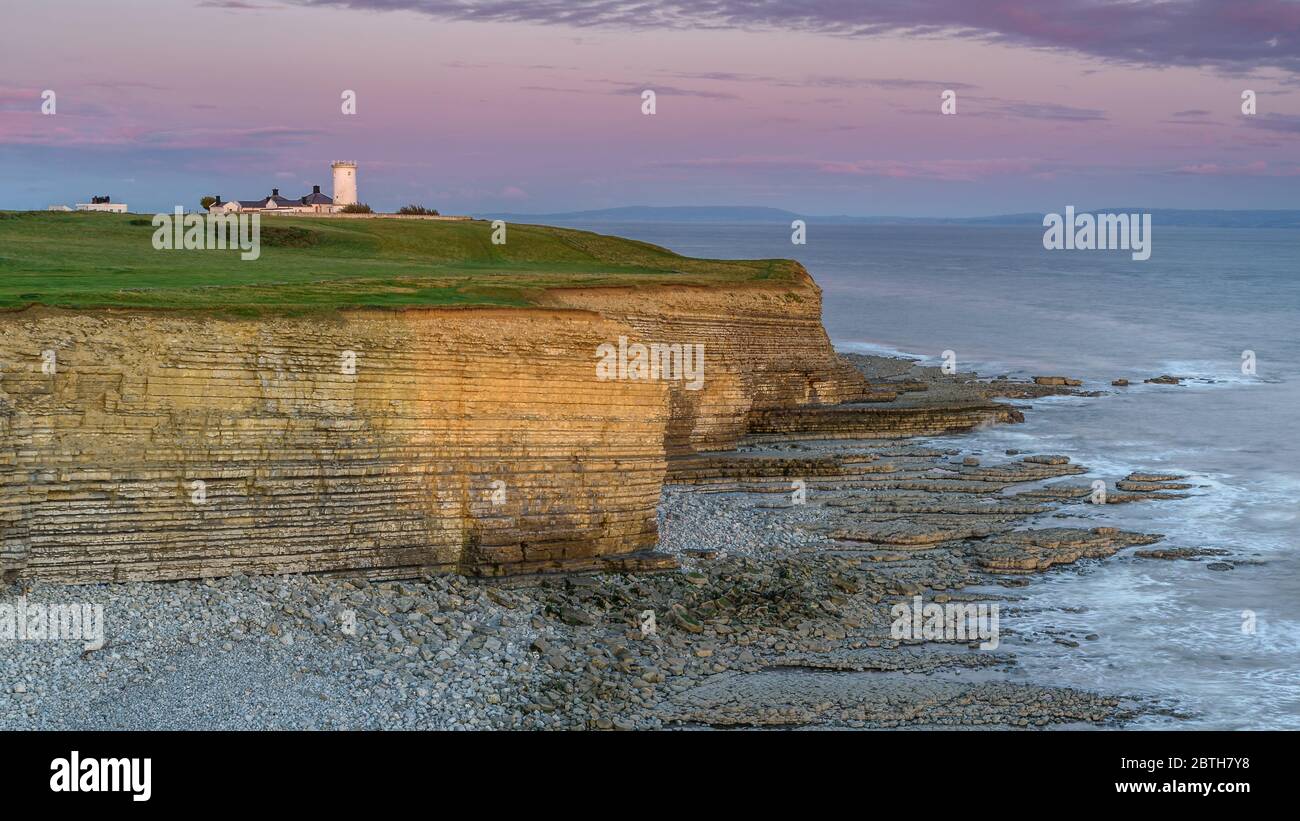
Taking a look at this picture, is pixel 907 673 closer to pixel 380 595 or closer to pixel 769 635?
pixel 769 635

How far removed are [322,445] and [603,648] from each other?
615cm

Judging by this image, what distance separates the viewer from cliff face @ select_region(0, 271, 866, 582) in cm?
2217

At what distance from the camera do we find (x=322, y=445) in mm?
24109

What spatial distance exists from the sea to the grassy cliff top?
41.0 feet

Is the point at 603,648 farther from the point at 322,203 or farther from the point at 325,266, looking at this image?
the point at 322,203

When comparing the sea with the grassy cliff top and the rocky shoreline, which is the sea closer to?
the rocky shoreline

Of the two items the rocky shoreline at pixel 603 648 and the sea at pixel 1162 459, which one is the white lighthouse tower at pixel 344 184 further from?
the rocky shoreline at pixel 603 648

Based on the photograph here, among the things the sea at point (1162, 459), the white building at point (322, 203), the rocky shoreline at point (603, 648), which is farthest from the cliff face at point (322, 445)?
the white building at point (322, 203)

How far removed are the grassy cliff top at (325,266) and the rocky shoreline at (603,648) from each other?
5.82m

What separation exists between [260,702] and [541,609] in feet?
21.0

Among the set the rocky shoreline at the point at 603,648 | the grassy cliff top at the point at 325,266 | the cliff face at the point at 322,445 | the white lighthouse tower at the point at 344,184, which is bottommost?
the rocky shoreline at the point at 603,648

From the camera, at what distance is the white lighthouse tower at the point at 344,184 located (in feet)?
215

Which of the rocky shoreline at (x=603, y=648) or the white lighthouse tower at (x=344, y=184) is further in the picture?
the white lighthouse tower at (x=344, y=184)

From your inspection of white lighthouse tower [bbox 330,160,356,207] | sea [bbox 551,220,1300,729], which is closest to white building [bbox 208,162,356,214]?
white lighthouse tower [bbox 330,160,356,207]
